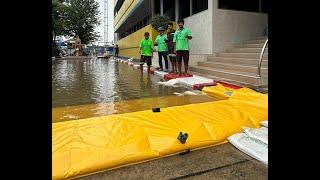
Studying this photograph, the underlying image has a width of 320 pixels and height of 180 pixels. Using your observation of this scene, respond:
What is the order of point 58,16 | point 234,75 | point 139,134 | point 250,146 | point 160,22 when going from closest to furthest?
point 250,146, point 139,134, point 234,75, point 160,22, point 58,16

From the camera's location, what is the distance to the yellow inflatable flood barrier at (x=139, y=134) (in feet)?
8.91

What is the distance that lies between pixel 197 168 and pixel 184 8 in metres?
13.8

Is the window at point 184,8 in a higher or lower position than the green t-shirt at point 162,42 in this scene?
higher

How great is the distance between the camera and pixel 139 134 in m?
3.48

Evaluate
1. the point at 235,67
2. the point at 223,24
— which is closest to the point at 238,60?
the point at 235,67

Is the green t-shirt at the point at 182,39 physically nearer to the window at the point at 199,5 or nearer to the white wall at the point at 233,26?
the white wall at the point at 233,26

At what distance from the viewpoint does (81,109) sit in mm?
5234

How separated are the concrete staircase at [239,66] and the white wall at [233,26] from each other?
316 millimetres

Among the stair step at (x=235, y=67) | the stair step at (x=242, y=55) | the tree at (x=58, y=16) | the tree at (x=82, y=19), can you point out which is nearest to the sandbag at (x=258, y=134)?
the stair step at (x=235, y=67)

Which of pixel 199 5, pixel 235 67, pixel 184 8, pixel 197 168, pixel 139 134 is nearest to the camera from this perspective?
pixel 197 168

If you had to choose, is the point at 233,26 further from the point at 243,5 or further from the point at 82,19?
the point at 82,19

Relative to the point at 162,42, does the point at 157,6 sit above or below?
above
